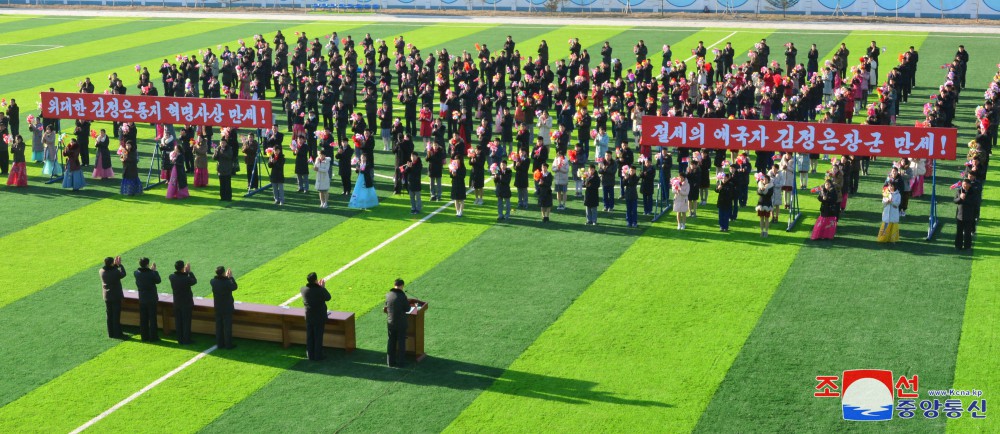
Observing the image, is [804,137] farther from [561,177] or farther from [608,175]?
[561,177]

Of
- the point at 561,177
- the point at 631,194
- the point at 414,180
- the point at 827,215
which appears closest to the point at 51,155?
the point at 414,180

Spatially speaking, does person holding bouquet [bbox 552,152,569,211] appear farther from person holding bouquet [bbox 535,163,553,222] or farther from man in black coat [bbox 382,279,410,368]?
man in black coat [bbox 382,279,410,368]

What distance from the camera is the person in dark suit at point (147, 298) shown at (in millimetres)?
22297

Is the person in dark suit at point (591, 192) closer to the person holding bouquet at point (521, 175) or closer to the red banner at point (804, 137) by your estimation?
the red banner at point (804, 137)

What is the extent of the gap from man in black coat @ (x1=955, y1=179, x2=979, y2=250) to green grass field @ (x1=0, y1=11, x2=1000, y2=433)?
328 mm

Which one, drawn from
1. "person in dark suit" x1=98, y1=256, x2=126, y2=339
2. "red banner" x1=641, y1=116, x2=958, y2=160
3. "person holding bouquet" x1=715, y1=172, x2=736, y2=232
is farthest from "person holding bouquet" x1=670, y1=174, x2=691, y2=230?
"person in dark suit" x1=98, y1=256, x2=126, y2=339

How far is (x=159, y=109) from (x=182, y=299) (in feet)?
44.5

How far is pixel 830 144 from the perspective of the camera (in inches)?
1150

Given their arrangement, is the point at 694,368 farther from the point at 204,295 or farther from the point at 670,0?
the point at 670,0

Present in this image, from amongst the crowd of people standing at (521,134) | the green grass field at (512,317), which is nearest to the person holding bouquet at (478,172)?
the crowd of people standing at (521,134)

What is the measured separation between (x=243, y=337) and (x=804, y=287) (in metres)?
10.7

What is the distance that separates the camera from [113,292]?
22.5 m

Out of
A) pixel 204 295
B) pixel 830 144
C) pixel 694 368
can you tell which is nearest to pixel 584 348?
pixel 694 368

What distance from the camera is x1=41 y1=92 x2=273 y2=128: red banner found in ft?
109
